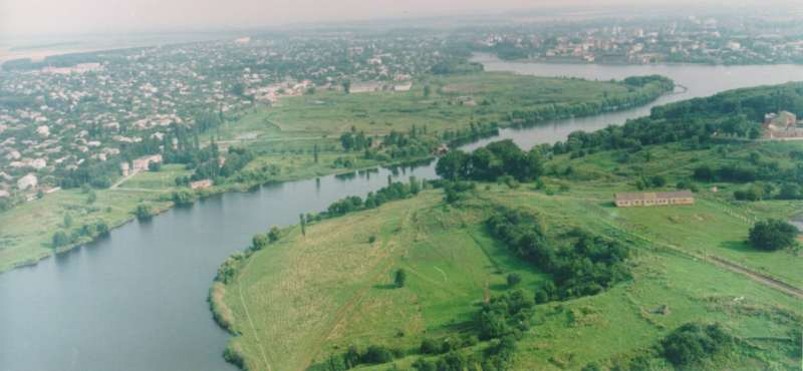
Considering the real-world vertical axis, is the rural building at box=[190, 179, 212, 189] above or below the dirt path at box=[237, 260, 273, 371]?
above

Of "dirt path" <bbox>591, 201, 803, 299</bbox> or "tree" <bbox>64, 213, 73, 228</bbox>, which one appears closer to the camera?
"dirt path" <bbox>591, 201, 803, 299</bbox>

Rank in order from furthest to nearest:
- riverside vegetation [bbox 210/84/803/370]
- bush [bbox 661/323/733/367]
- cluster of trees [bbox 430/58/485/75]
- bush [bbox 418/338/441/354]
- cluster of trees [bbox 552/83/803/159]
Result: 1. cluster of trees [bbox 430/58/485/75]
2. cluster of trees [bbox 552/83/803/159]
3. bush [bbox 418/338/441/354]
4. riverside vegetation [bbox 210/84/803/370]
5. bush [bbox 661/323/733/367]

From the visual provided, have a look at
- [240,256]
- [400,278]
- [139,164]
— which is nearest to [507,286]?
[400,278]

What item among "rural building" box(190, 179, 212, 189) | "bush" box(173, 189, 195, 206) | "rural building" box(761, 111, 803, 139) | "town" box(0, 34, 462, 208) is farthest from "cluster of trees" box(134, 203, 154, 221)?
"rural building" box(761, 111, 803, 139)

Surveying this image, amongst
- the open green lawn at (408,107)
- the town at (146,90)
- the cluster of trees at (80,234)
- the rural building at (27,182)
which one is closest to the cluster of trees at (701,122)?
the open green lawn at (408,107)

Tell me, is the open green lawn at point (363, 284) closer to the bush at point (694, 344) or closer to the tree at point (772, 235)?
the bush at point (694, 344)

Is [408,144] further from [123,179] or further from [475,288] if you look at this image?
[475,288]

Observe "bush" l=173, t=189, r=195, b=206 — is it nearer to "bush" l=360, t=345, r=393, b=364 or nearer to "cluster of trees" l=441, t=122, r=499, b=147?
"cluster of trees" l=441, t=122, r=499, b=147
